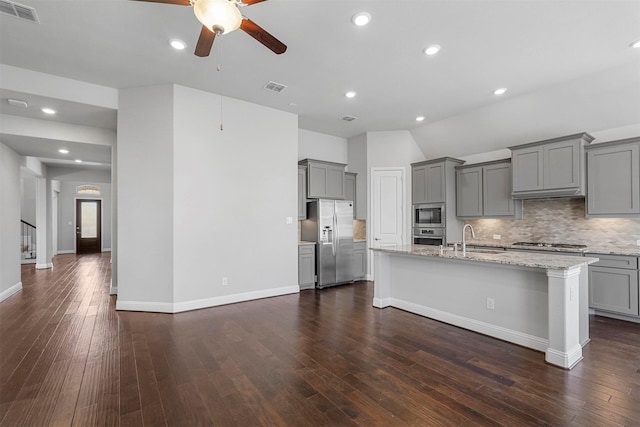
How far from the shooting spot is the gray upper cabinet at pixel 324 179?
579 cm

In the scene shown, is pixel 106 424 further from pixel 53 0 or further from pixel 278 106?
pixel 278 106

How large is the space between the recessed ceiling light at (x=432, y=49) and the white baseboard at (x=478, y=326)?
3153 millimetres

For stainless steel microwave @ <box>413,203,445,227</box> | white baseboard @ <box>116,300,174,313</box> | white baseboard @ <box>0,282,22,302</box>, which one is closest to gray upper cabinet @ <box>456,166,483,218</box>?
stainless steel microwave @ <box>413,203,445,227</box>

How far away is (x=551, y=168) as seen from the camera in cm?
452

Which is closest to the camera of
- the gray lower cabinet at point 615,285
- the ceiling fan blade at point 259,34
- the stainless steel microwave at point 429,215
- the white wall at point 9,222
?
the ceiling fan blade at point 259,34

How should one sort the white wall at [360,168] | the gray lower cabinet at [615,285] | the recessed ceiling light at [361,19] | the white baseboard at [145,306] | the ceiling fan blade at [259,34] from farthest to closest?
1. the white wall at [360,168]
2. the white baseboard at [145,306]
3. the gray lower cabinet at [615,285]
4. the recessed ceiling light at [361,19]
5. the ceiling fan blade at [259,34]

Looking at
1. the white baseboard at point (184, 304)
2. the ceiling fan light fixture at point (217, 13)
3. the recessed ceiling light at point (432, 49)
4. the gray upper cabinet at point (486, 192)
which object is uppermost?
the recessed ceiling light at point (432, 49)

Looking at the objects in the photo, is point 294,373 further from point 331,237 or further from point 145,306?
point 331,237

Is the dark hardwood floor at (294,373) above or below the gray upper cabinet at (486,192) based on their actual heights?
below

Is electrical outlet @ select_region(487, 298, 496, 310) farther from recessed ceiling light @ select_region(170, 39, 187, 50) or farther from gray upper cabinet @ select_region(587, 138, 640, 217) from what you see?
recessed ceiling light @ select_region(170, 39, 187, 50)

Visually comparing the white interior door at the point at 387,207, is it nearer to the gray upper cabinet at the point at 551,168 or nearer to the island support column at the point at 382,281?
the island support column at the point at 382,281

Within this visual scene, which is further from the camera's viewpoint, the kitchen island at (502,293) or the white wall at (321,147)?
the white wall at (321,147)

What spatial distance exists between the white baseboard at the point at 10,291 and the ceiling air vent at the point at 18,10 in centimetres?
444

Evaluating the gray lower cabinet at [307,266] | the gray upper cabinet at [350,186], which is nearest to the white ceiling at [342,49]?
the gray upper cabinet at [350,186]
